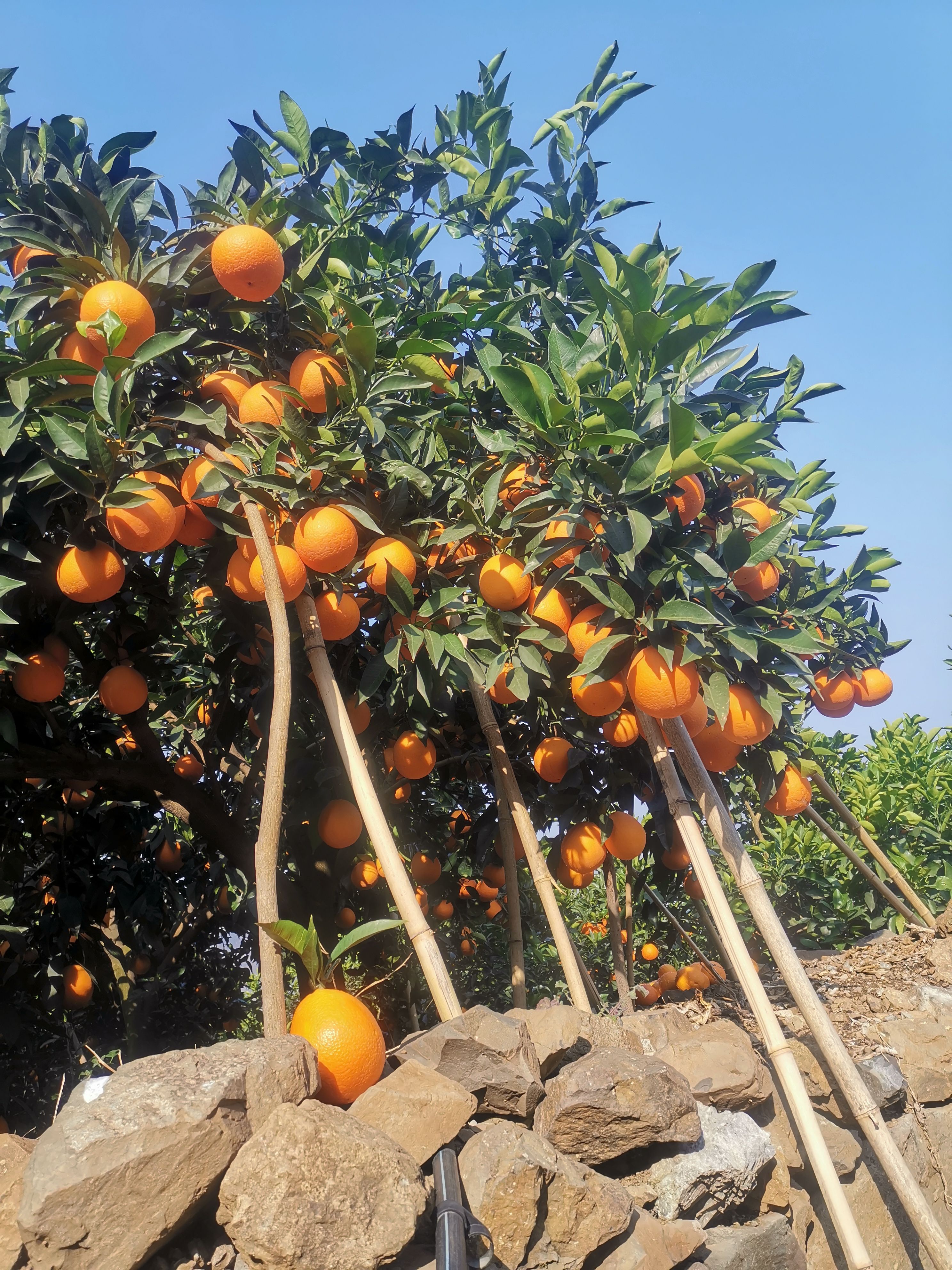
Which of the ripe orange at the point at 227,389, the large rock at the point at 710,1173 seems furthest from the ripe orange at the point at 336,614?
the large rock at the point at 710,1173

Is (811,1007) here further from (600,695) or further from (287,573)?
(287,573)

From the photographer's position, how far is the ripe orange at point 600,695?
2.23 metres

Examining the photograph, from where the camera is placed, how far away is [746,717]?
7.48ft

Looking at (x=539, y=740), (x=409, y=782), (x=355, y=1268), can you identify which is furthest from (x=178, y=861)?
(x=355, y=1268)

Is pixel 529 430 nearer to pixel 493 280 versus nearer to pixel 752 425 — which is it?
pixel 752 425

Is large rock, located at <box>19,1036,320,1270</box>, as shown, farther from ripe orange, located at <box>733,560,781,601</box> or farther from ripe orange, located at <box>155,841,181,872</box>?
ripe orange, located at <box>155,841,181,872</box>

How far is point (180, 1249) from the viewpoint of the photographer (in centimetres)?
144

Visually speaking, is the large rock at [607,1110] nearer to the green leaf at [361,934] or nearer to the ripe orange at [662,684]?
the green leaf at [361,934]

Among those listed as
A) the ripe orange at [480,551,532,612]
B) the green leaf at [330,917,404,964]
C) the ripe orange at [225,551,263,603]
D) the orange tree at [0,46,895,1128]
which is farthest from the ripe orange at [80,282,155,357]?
the green leaf at [330,917,404,964]

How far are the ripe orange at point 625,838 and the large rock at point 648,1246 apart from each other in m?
1.29

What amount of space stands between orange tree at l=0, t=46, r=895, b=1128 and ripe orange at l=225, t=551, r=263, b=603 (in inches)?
0.5

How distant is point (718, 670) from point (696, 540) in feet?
1.08

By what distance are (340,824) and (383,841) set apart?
104cm

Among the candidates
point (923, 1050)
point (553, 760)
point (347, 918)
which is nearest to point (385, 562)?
point (553, 760)
